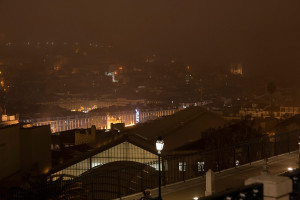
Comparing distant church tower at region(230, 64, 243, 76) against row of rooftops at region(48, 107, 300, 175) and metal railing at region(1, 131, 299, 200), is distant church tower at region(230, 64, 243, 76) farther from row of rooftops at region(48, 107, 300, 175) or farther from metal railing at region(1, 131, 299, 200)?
metal railing at region(1, 131, 299, 200)

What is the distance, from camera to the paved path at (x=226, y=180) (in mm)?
10953

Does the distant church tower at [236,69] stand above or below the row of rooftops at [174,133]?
above

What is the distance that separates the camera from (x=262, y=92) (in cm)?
9544

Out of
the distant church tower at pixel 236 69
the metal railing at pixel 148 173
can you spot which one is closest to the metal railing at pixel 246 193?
the metal railing at pixel 148 173

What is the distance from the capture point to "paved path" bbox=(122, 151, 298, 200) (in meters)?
11.0

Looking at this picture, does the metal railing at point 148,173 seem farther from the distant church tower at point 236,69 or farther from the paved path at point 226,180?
the distant church tower at point 236,69

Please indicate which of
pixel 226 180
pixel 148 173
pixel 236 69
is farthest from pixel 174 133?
pixel 236 69

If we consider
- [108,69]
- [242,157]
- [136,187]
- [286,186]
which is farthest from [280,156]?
[108,69]

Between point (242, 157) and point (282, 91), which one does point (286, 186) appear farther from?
point (282, 91)

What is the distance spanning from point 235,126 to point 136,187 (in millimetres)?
11844

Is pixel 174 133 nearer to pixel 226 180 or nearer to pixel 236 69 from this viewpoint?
pixel 226 180

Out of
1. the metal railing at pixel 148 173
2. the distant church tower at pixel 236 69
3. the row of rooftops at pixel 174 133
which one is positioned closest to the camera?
the metal railing at pixel 148 173

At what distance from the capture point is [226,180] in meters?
12.0

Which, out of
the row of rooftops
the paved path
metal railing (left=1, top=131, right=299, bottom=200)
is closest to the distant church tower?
the row of rooftops
